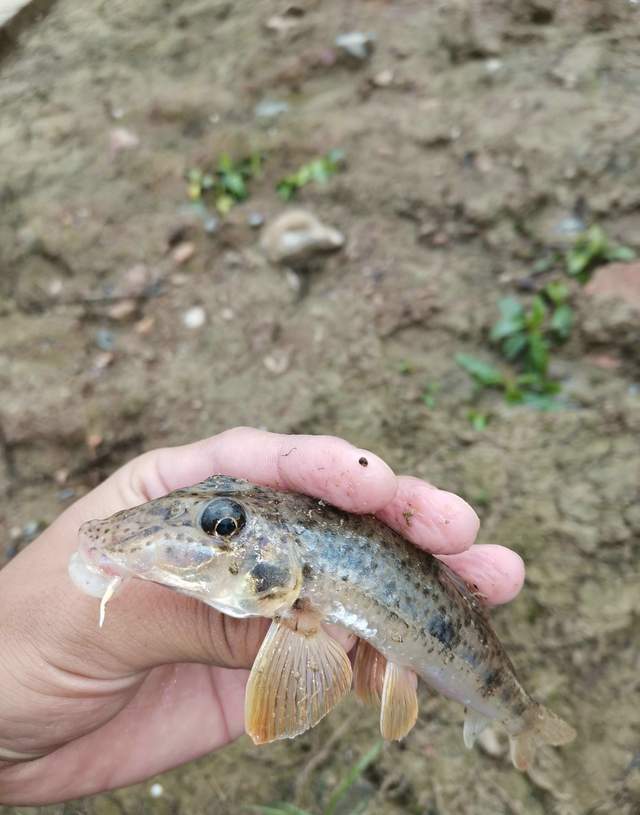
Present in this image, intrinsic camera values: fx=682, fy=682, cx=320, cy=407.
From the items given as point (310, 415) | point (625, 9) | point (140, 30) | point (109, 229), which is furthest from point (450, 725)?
point (140, 30)

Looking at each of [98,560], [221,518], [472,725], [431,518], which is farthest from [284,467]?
[472,725]

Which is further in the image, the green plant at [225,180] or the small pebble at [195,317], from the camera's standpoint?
the green plant at [225,180]

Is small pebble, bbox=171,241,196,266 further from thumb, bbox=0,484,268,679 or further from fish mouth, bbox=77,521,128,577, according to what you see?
fish mouth, bbox=77,521,128,577

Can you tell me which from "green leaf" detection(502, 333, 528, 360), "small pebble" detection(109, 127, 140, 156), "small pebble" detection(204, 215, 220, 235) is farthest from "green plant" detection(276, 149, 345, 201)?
"green leaf" detection(502, 333, 528, 360)

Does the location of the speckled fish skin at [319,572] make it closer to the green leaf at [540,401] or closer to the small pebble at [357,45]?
the green leaf at [540,401]

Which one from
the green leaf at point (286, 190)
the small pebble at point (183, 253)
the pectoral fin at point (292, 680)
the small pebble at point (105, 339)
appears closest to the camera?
the pectoral fin at point (292, 680)

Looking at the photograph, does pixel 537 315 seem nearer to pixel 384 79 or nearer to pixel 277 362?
pixel 277 362

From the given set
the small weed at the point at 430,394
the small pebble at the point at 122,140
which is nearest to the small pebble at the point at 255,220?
the small pebble at the point at 122,140
